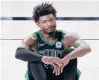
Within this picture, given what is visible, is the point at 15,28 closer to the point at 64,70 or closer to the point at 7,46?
the point at 7,46

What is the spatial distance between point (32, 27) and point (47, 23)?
165mm

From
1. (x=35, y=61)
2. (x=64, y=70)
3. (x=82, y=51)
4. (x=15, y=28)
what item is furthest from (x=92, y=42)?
(x=15, y=28)

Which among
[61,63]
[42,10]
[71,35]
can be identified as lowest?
[61,63]

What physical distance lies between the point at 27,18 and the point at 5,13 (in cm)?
15

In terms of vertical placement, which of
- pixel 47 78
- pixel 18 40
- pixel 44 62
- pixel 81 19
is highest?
pixel 81 19

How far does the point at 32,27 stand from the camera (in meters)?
1.60

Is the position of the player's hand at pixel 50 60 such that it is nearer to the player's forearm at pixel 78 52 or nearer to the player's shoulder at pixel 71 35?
the player's forearm at pixel 78 52

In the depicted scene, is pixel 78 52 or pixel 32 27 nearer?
pixel 78 52

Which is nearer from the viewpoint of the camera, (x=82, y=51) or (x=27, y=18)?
(x=82, y=51)

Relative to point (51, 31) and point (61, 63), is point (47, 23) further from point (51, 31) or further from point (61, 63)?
point (61, 63)

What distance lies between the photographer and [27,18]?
1601mm

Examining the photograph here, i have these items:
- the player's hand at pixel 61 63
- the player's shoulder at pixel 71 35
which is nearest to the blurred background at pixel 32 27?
the player's shoulder at pixel 71 35

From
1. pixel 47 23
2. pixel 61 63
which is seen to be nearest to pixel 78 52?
pixel 61 63

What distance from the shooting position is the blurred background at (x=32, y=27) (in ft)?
5.24
